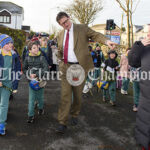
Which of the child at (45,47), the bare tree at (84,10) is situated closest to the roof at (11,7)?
the bare tree at (84,10)

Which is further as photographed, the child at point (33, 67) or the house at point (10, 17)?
the house at point (10, 17)

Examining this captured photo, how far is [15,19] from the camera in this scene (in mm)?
48844

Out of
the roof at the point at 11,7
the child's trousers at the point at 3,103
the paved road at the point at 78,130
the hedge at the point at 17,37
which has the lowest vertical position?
the paved road at the point at 78,130

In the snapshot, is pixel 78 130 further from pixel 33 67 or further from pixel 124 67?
pixel 124 67

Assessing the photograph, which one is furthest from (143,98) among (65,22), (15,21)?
(15,21)

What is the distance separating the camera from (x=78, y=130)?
3.96 metres

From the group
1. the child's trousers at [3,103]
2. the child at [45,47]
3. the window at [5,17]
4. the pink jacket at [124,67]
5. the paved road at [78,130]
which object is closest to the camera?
the paved road at [78,130]

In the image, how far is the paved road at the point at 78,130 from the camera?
3344 mm

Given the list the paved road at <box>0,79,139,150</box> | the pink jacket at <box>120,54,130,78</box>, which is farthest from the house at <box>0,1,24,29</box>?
the paved road at <box>0,79,139,150</box>

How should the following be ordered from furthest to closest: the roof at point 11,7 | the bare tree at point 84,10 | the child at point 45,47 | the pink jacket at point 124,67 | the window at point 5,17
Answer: the roof at point 11,7 < the window at point 5,17 < the bare tree at point 84,10 < the child at point 45,47 < the pink jacket at point 124,67

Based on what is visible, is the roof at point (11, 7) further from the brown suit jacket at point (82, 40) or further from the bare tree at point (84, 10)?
the brown suit jacket at point (82, 40)

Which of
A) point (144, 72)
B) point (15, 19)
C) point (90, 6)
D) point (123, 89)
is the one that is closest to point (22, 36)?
point (123, 89)

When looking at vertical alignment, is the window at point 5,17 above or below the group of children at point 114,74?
above

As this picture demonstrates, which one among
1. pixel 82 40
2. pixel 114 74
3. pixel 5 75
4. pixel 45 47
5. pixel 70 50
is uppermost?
pixel 45 47
